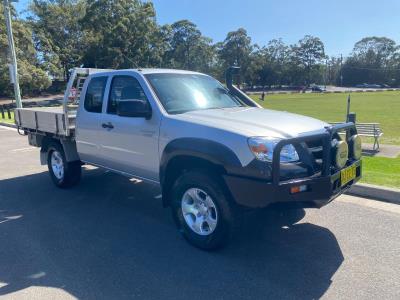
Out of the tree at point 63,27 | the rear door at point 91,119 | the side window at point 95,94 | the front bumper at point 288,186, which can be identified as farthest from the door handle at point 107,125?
the tree at point 63,27

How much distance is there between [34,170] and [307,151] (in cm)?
654

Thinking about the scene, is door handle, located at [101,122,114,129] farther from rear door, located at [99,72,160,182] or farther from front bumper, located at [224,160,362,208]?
front bumper, located at [224,160,362,208]

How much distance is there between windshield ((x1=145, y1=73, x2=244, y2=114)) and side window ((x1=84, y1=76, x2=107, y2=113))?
100 cm

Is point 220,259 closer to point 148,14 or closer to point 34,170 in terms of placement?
point 34,170

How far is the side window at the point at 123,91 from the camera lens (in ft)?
15.2

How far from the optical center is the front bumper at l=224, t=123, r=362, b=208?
3.27 meters

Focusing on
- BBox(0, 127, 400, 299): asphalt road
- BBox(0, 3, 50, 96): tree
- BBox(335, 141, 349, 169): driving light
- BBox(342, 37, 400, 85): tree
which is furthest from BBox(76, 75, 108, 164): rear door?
BBox(342, 37, 400, 85): tree

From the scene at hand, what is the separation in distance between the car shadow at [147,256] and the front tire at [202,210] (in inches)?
6.4

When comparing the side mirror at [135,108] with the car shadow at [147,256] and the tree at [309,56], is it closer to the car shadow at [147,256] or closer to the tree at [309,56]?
the car shadow at [147,256]

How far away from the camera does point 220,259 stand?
3713mm

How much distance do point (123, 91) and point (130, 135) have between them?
0.67 metres

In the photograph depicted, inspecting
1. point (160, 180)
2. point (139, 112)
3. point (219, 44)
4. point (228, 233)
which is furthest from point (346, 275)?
point (219, 44)

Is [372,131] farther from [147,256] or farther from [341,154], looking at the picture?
[147,256]

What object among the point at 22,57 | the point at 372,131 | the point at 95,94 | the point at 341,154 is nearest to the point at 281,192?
the point at 341,154
